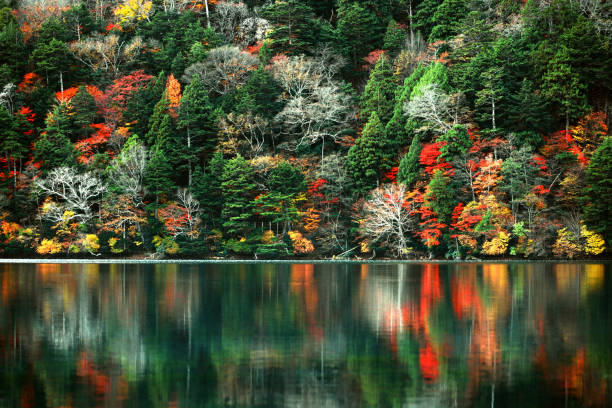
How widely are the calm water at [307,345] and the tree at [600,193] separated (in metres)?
16.1

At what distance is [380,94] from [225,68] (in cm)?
1517

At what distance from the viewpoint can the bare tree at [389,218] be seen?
45875 mm

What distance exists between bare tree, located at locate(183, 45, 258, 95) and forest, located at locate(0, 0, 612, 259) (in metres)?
0.21

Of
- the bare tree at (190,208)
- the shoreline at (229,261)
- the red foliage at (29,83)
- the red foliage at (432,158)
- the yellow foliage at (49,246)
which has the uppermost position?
the red foliage at (29,83)

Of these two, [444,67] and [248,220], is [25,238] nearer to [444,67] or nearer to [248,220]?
[248,220]

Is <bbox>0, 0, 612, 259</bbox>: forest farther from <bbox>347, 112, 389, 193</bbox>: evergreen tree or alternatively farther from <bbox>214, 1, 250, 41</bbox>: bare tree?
<bbox>214, 1, 250, 41</bbox>: bare tree

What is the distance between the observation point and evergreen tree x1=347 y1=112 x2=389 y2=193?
4988 cm

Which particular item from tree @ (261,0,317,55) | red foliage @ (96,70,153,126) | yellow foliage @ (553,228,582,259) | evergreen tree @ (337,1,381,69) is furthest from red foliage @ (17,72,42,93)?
yellow foliage @ (553,228,582,259)

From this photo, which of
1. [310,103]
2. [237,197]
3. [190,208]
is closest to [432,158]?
[310,103]

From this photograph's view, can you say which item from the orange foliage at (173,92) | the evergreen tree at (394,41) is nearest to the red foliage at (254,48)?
the orange foliage at (173,92)

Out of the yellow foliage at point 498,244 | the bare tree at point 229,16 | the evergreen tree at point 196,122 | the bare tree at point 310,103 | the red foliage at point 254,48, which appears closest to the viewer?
the yellow foliage at point 498,244

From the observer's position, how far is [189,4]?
2918 inches

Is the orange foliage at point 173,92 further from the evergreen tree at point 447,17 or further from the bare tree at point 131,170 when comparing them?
the evergreen tree at point 447,17

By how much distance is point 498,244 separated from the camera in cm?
4441
